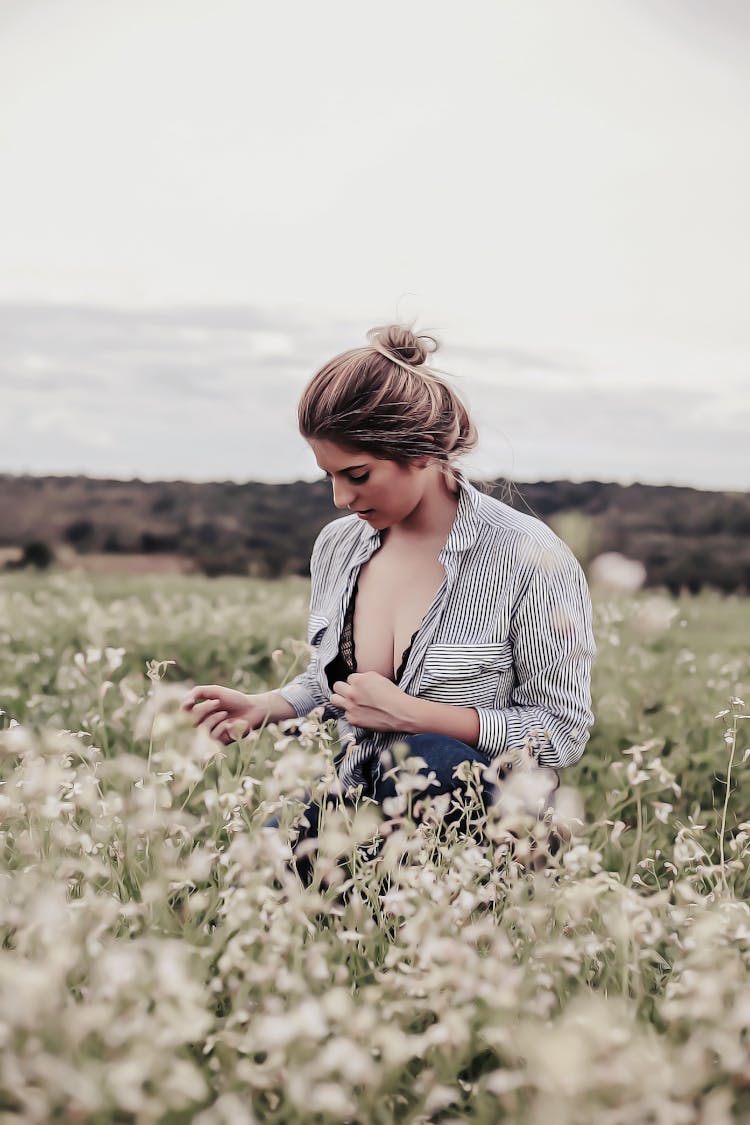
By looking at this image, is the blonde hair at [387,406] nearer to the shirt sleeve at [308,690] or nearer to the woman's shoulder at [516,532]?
the woman's shoulder at [516,532]

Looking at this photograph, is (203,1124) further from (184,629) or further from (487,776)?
(184,629)

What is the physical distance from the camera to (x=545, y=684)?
3291 mm

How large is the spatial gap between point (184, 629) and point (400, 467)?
153 inches

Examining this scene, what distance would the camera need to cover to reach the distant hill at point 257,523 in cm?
1265

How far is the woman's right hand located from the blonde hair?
2.69 feet

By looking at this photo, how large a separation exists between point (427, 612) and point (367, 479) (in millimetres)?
481

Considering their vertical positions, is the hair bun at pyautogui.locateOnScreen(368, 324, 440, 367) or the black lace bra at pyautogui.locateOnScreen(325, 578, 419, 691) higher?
the hair bun at pyautogui.locateOnScreen(368, 324, 440, 367)

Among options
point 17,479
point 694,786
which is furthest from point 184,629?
point 17,479

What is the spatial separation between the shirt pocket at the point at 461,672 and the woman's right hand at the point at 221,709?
20.8 inches

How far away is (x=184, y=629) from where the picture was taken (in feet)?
22.4

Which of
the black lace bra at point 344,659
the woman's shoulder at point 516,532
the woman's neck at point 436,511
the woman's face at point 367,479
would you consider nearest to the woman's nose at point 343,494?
the woman's face at point 367,479

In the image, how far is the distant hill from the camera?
12648 mm

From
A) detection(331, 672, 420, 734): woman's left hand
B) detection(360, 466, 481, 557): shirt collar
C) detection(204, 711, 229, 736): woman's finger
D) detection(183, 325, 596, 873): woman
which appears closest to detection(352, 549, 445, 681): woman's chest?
detection(183, 325, 596, 873): woman

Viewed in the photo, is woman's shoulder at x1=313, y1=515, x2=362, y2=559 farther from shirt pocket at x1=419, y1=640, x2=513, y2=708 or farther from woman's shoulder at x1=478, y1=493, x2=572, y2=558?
shirt pocket at x1=419, y1=640, x2=513, y2=708
